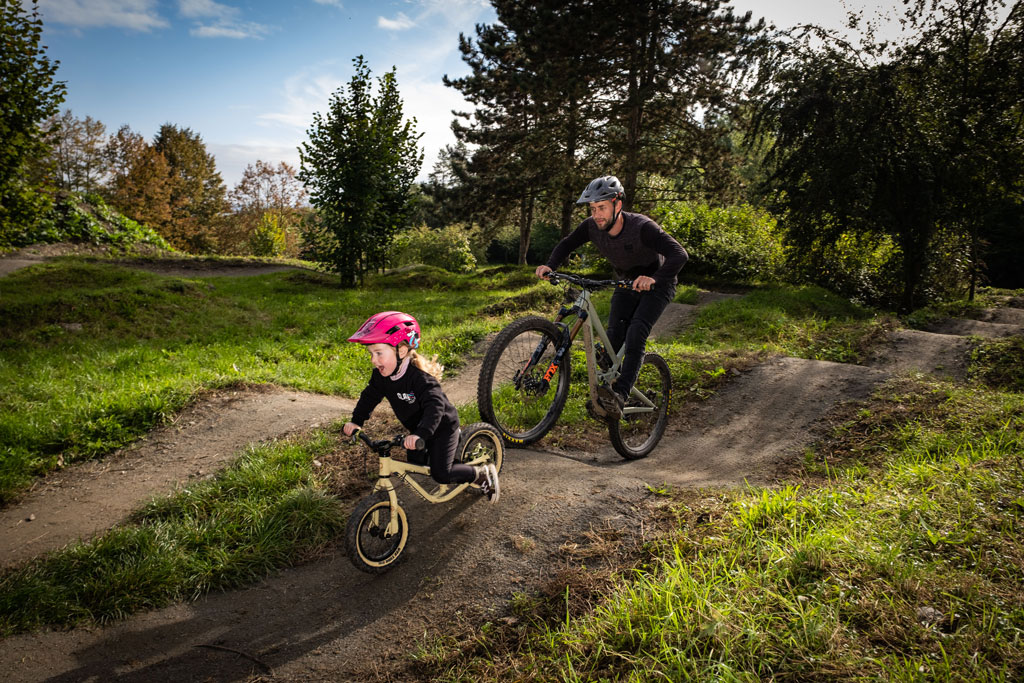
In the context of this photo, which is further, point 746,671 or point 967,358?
point 967,358

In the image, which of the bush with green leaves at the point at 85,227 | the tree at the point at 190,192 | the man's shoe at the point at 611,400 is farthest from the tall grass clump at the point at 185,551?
the tree at the point at 190,192

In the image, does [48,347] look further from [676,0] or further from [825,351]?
[676,0]

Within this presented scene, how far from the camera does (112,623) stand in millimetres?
3463

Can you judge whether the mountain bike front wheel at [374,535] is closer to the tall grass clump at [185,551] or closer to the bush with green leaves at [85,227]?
the tall grass clump at [185,551]

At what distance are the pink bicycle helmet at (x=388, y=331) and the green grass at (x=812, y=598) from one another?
77.1 inches

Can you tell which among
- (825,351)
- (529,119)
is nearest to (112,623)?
(825,351)

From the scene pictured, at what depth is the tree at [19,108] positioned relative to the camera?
30.6 ft

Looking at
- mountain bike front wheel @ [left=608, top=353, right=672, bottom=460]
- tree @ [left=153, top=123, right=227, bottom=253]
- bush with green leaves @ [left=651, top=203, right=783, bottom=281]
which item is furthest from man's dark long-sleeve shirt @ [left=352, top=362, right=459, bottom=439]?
tree @ [left=153, top=123, right=227, bottom=253]

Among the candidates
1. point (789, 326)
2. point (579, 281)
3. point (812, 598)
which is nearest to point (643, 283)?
point (579, 281)

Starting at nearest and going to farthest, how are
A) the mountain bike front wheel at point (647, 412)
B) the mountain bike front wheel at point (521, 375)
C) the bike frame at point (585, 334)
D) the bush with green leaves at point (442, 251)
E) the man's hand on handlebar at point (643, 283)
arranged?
1. the man's hand on handlebar at point (643, 283)
2. the mountain bike front wheel at point (521, 375)
3. the bike frame at point (585, 334)
4. the mountain bike front wheel at point (647, 412)
5. the bush with green leaves at point (442, 251)

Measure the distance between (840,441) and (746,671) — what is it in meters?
4.32

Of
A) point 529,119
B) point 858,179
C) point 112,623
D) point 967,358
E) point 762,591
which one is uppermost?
point 529,119

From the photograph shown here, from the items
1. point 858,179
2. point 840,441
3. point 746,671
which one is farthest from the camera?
A: point 858,179

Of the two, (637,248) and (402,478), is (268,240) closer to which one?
(637,248)
